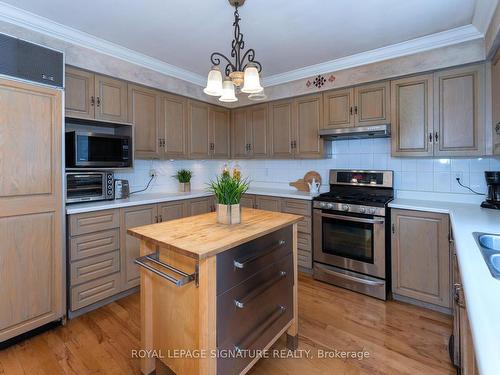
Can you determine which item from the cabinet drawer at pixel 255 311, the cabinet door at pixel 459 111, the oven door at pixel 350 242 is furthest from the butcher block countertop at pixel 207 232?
the cabinet door at pixel 459 111

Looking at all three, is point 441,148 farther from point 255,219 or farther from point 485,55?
point 255,219

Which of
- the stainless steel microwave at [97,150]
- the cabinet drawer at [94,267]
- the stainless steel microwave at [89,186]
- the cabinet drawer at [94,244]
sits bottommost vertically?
the cabinet drawer at [94,267]

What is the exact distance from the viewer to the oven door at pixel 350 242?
263cm

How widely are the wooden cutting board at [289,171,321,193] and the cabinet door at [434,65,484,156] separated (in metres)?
1.39

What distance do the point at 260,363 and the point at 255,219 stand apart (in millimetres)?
966

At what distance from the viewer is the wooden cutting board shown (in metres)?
3.63

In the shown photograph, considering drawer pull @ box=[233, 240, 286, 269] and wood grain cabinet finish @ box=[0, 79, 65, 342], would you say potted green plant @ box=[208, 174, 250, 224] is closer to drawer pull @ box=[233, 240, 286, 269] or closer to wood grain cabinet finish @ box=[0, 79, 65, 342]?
drawer pull @ box=[233, 240, 286, 269]

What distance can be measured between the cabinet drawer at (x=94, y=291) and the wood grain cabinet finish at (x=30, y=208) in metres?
0.13

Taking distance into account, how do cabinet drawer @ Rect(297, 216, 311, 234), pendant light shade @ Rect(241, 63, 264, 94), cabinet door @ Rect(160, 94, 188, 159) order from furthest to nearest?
1. cabinet door @ Rect(160, 94, 188, 159)
2. cabinet drawer @ Rect(297, 216, 311, 234)
3. pendant light shade @ Rect(241, 63, 264, 94)

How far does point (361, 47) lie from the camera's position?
2729mm

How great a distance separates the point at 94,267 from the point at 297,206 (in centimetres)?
221

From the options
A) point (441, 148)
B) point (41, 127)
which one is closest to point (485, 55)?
point (441, 148)

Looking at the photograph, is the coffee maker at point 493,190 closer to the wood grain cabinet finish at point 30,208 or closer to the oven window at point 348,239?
the oven window at point 348,239

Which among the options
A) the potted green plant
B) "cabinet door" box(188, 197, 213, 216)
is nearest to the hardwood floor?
the potted green plant
